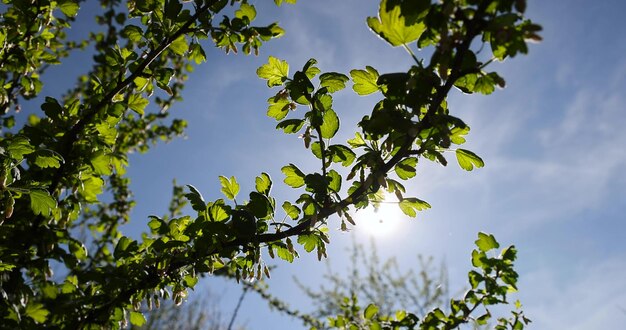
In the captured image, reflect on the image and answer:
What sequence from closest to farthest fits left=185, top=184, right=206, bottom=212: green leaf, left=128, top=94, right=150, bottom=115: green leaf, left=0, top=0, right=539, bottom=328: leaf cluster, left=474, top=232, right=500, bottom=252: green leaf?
left=0, top=0, right=539, bottom=328: leaf cluster < left=185, top=184, right=206, bottom=212: green leaf < left=474, top=232, right=500, bottom=252: green leaf < left=128, top=94, right=150, bottom=115: green leaf

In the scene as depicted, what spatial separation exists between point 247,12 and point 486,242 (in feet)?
5.86

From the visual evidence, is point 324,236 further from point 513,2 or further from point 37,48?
point 37,48

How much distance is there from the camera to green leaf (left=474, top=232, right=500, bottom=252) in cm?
234

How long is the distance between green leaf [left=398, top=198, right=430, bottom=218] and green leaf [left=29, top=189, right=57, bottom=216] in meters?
1.43

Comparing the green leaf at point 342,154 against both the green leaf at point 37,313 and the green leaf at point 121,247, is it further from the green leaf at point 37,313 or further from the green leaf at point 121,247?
the green leaf at point 37,313

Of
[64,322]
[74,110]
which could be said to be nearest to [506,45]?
[74,110]

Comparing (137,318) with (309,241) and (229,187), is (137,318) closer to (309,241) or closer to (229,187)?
(229,187)

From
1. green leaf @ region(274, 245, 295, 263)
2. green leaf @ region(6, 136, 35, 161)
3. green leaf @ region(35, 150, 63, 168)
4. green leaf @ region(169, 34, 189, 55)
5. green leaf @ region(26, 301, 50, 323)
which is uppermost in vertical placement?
green leaf @ region(169, 34, 189, 55)

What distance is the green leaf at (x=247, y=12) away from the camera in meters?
2.20

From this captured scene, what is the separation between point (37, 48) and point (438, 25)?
2.73 meters

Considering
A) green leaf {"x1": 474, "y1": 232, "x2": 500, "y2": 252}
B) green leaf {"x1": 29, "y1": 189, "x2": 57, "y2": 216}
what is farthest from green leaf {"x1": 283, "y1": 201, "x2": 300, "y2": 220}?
green leaf {"x1": 474, "y1": 232, "x2": 500, "y2": 252}

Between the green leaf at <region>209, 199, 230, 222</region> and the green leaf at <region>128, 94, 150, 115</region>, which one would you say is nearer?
the green leaf at <region>209, 199, 230, 222</region>

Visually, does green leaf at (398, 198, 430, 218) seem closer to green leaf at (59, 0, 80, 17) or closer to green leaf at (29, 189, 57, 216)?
green leaf at (29, 189, 57, 216)

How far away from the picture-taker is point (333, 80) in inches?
66.2
